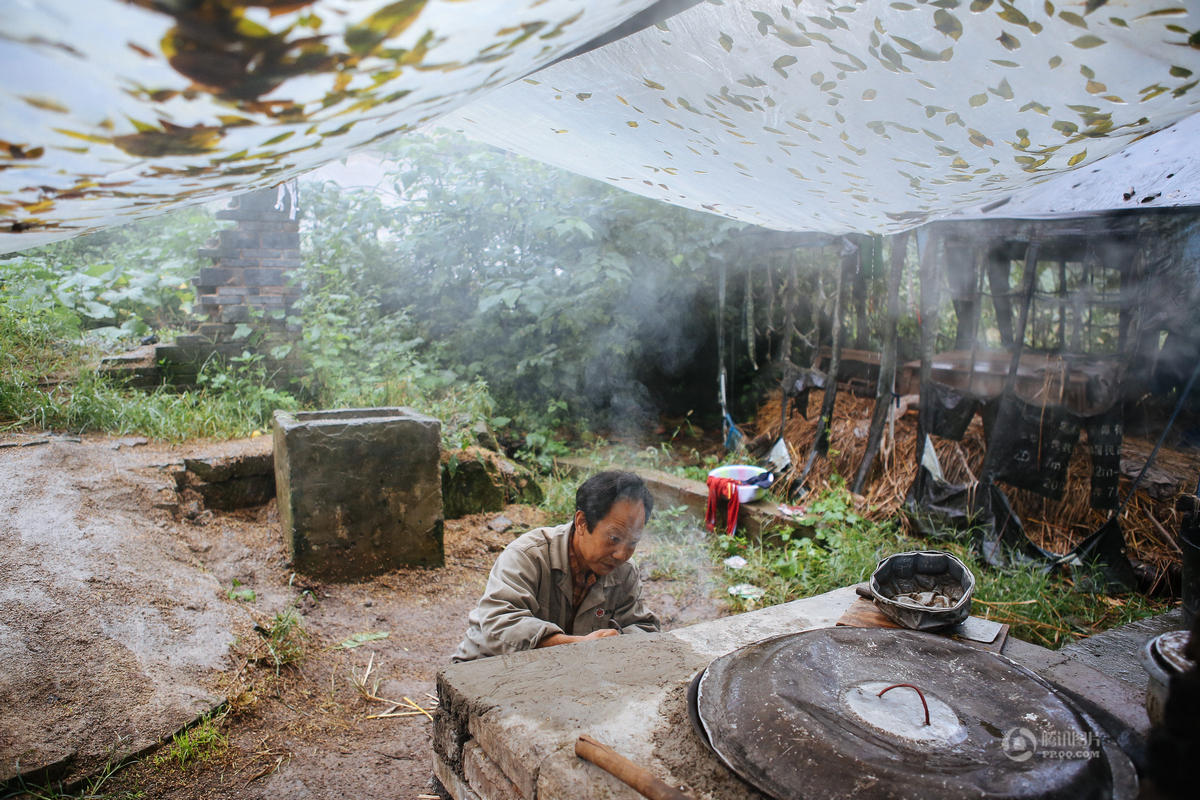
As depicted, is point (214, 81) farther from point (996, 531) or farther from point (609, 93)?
point (996, 531)

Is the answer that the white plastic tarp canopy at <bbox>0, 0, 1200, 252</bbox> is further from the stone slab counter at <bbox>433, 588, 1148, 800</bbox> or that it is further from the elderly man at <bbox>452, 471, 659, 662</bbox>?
the stone slab counter at <bbox>433, 588, 1148, 800</bbox>

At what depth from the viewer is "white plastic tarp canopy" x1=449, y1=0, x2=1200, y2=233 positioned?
165 cm

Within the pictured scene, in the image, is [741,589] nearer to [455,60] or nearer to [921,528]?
[921,528]

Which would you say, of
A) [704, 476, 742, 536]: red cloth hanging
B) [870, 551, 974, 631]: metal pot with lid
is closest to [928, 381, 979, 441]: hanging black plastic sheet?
[704, 476, 742, 536]: red cloth hanging

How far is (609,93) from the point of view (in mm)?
2260

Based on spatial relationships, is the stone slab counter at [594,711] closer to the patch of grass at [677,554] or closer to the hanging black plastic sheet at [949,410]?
the patch of grass at [677,554]

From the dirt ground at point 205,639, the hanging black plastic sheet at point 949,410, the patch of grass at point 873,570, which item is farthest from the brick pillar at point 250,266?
the hanging black plastic sheet at point 949,410

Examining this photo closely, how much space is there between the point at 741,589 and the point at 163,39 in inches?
183

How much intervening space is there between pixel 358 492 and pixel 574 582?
8.44ft

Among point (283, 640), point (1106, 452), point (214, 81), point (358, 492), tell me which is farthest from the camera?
point (358, 492)

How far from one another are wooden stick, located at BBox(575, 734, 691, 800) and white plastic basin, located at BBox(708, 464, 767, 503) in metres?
4.35

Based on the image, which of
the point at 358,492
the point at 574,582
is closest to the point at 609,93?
the point at 574,582

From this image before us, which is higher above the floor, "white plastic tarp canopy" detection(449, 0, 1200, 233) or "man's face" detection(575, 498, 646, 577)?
"white plastic tarp canopy" detection(449, 0, 1200, 233)

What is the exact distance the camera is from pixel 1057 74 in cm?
174
